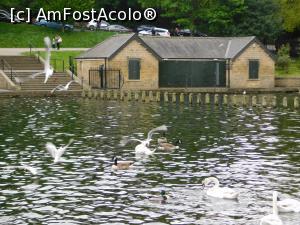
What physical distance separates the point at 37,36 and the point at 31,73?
2688 centimetres

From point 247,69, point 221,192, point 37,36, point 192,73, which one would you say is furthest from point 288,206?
point 37,36

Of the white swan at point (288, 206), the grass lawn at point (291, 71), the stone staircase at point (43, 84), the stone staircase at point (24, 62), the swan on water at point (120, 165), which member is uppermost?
the stone staircase at point (24, 62)

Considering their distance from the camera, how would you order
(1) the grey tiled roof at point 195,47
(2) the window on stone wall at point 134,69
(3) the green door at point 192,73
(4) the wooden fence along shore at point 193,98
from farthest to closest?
(1) the grey tiled roof at point 195,47 < (3) the green door at point 192,73 < (2) the window on stone wall at point 134,69 < (4) the wooden fence along shore at point 193,98

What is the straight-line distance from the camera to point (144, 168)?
3422 cm

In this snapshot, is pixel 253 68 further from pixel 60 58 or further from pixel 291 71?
pixel 60 58

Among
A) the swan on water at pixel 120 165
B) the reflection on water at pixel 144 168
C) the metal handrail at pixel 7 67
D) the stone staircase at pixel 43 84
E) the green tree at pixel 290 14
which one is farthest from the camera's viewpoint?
the green tree at pixel 290 14

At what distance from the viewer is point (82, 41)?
106 metres

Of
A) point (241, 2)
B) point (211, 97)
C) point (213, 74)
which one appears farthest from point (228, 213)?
point (241, 2)

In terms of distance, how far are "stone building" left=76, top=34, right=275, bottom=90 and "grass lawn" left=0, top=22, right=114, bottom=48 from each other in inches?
818

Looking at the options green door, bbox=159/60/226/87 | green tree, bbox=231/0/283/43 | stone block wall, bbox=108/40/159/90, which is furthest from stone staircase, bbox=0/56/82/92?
green tree, bbox=231/0/283/43

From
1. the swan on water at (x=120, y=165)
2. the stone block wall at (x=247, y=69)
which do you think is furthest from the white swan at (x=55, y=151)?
the stone block wall at (x=247, y=69)

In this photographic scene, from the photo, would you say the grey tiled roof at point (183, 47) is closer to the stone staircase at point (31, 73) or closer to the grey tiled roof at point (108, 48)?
A: the grey tiled roof at point (108, 48)

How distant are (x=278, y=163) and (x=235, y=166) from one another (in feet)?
6.88

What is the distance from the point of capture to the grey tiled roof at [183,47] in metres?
81.8
